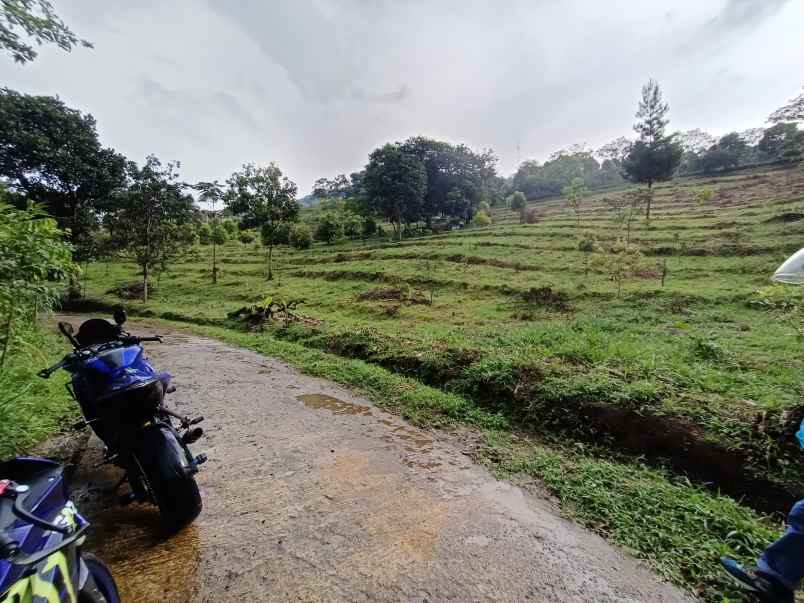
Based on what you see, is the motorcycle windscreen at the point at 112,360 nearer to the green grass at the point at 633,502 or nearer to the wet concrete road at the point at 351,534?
the wet concrete road at the point at 351,534

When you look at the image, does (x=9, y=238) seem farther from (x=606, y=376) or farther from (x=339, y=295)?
(x=339, y=295)

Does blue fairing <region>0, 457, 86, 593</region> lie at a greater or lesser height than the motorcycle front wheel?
greater

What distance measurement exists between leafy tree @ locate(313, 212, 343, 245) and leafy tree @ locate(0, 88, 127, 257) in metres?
15.6

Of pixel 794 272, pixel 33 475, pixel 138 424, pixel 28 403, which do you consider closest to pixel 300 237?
pixel 28 403

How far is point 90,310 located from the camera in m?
16.6

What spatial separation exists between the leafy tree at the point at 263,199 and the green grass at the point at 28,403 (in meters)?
16.2

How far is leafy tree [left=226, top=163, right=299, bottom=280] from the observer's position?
2030 centimetres

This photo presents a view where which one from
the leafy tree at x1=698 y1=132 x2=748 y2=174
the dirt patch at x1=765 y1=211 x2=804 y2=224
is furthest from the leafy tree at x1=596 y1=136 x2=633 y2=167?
the dirt patch at x1=765 y1=211 x2=804 y2=224

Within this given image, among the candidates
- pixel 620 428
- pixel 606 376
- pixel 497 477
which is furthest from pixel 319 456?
pixel 606 376

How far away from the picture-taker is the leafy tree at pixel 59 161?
52.3 ft

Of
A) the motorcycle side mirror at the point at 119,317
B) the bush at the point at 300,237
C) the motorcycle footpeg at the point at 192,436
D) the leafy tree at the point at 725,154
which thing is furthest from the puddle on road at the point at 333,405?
the leafy tree at the point at 725,154

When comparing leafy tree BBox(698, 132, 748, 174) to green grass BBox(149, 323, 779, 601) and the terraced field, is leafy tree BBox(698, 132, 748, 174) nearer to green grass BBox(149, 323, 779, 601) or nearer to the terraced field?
the terraced field

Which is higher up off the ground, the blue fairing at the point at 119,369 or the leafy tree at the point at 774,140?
the leafy tree at the point at 774,140

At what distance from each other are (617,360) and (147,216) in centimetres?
2157
